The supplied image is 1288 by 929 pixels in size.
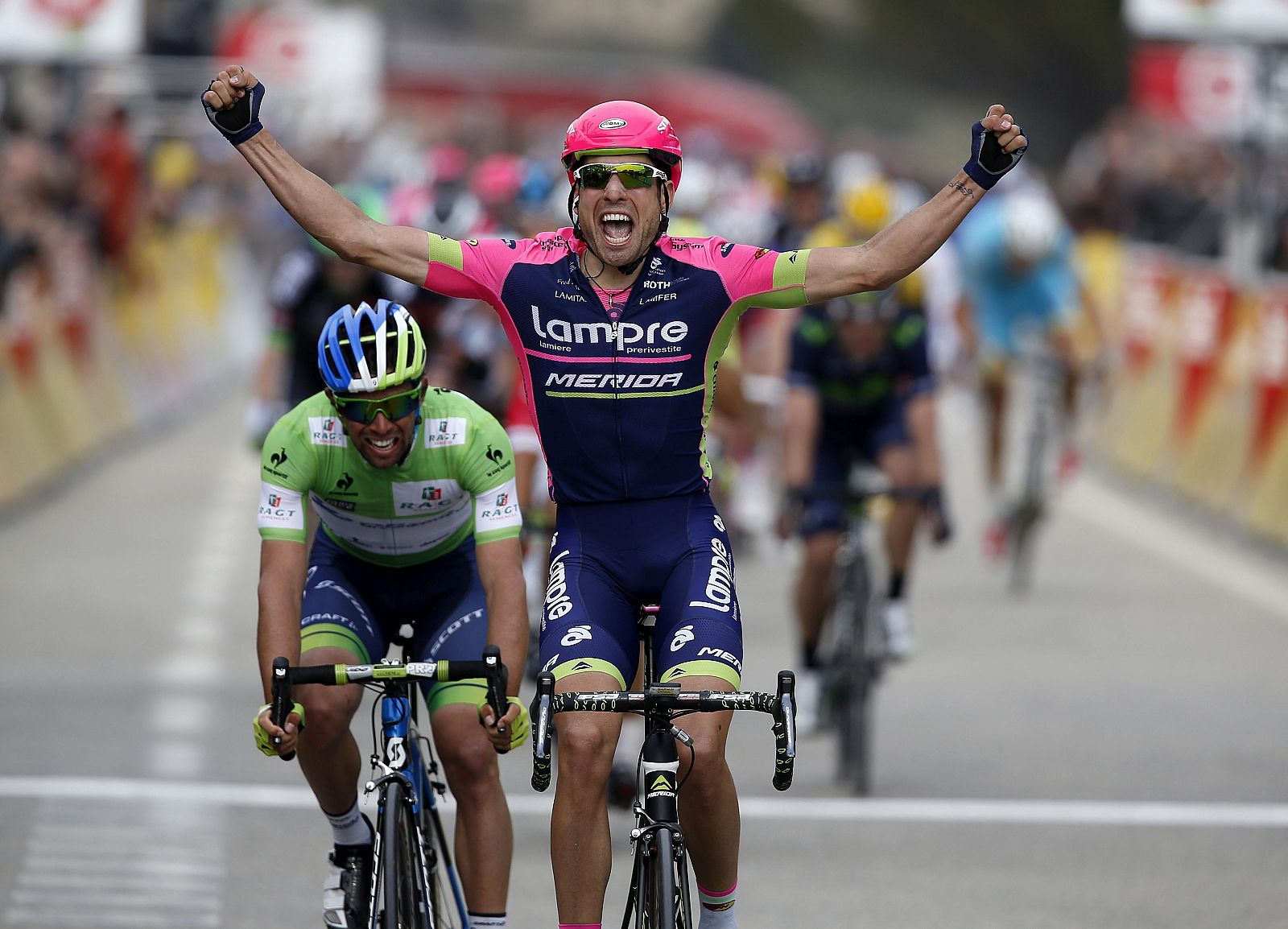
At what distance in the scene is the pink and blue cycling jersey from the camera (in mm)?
6141

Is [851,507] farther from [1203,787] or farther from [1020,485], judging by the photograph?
[1020,485]

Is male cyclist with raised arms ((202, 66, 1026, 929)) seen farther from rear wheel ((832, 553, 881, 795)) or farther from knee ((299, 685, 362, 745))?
rear wheel ((832, 553, 881, 795))

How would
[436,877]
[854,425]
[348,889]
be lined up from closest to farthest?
1. [436,877]
2. [348,889]
3. [854,425]

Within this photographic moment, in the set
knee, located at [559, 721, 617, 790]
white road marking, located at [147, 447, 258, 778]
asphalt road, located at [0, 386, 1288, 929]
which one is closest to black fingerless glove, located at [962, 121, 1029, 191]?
knee, located at [559, 721, 617, 790]

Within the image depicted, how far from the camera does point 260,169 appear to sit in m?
6.27

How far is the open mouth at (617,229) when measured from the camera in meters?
6.09

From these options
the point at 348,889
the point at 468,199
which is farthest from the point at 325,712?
the point at 468,199

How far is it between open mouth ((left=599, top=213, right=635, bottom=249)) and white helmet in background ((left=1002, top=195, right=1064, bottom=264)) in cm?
847

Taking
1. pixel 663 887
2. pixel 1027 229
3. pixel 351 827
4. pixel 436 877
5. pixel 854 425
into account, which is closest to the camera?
pixel 663 887

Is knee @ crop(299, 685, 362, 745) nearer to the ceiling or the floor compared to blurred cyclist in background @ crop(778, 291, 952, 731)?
nearer to the floor

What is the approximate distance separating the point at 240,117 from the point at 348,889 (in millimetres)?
2111

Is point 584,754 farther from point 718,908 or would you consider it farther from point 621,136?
point 621,136

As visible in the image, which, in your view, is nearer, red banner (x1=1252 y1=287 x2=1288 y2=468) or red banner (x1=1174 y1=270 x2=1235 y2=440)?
red banner (x1=1252 y1=287 x2=1288 y2=468)

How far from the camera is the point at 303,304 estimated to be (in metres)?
10.8
